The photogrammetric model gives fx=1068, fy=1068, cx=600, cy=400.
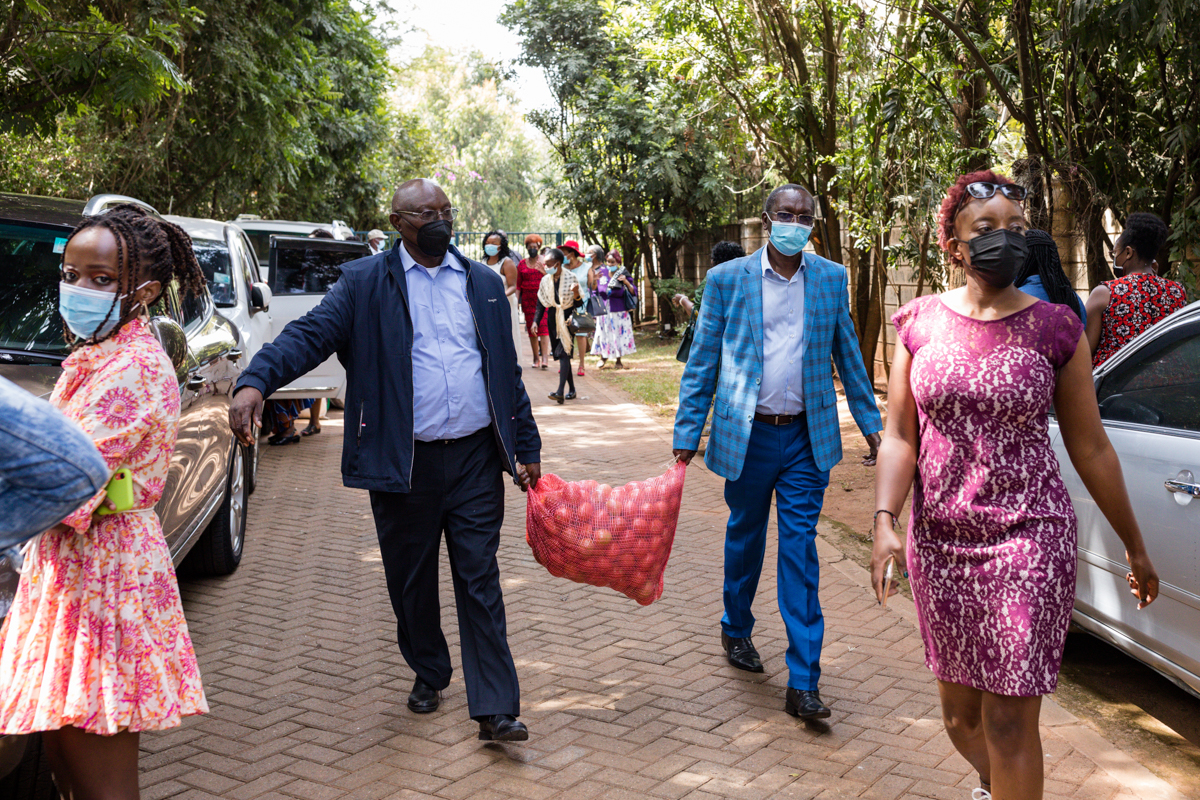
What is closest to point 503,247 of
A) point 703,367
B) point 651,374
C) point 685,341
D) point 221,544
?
point 651,374

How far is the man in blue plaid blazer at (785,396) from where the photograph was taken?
4.46m

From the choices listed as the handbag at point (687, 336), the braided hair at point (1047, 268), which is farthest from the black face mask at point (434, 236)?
the handbag at point (687, 336)

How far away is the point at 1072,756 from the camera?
4020mm

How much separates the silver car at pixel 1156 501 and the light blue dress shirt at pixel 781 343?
1.27 metres

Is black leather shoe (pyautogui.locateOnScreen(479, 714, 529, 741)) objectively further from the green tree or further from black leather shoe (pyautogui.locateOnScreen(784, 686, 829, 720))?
the green tree

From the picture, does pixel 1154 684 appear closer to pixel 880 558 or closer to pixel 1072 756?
pixel 1072 756

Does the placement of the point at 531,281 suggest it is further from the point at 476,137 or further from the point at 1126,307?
the point at 476,137

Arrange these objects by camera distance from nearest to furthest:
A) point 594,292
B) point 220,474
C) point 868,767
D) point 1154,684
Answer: point 868,767 < point 1154,684 < point 220,474 < point 594,292

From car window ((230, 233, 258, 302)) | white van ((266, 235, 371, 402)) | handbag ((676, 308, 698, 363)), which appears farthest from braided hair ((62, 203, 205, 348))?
white van ((266, 235, 371, 402))

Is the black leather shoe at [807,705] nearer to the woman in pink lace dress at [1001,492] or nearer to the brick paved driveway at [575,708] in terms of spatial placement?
the brick paved driveway at [575,708]

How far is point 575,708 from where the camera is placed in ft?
14.9

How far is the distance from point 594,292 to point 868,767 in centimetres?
1197

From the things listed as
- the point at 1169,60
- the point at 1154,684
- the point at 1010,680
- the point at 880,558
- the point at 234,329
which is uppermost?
the point at 1169,60

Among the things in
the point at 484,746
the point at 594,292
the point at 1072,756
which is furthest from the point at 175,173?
the point at 1072,756
